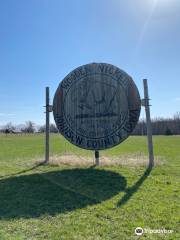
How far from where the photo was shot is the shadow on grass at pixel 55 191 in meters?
4.33

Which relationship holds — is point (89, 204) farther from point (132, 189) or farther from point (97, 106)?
point (97, 106)

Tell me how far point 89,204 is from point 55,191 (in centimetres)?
112

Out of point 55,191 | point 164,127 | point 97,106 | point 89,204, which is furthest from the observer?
point 164,127

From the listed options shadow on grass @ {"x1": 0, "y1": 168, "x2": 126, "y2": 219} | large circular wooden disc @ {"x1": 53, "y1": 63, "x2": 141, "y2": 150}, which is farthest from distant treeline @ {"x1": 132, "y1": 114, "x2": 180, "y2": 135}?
shadow on grass @ {"x1": 0, "y1": 168, "x2": 126, "y2": 219}

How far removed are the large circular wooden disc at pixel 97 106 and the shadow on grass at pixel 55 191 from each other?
3.67 ft

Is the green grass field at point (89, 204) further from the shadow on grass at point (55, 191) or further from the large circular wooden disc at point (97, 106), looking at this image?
the large circular wooden disc at point (97, 106)

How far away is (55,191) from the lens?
5.39m

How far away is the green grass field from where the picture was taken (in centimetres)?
342

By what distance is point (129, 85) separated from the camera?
25.7ft

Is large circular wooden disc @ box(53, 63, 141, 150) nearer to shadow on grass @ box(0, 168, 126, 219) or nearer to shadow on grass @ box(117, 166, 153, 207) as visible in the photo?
shadow on grass @ box(0, 168, 126, 219)

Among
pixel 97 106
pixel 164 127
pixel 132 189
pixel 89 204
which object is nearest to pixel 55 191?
pixel 89 204

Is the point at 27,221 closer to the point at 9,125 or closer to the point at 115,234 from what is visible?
the point at 115,234

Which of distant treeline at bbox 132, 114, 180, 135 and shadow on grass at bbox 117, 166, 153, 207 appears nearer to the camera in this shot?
shadow on grass at bbox 117, 166, 153, 207

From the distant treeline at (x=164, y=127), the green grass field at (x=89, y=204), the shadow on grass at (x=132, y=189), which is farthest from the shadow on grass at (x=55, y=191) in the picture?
the distant treeline at (x=164, y=127)
